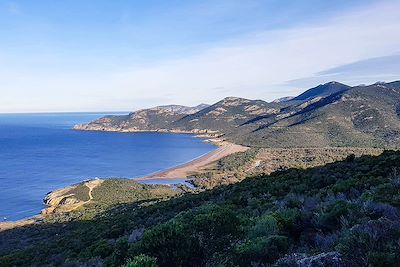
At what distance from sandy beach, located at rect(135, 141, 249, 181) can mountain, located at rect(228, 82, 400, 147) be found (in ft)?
38.7

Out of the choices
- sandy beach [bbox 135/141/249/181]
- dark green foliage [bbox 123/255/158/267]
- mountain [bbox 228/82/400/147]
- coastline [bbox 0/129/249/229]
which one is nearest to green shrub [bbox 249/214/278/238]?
dark green foliage [bbox 123/255/158/267]

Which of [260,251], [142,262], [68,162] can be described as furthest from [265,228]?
[68,162]

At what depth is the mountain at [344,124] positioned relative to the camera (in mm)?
129250

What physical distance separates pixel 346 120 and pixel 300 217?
150 metres

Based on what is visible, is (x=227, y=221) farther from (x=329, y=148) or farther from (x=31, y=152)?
(x=31, y=152)

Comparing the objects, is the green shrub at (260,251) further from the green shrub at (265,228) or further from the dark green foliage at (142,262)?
the dark green foliage at (142,262)

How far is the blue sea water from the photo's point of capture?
78.5m

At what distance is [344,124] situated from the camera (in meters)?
146

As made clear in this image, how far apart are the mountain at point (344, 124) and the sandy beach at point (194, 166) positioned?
38.7 ft

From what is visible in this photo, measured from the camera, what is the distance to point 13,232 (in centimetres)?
4669

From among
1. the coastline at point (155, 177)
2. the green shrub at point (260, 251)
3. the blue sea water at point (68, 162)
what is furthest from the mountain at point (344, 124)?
the green shrub at point (260, 251)

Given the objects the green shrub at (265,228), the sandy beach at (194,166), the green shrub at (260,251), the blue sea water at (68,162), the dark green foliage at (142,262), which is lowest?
the sandy beach at (194,166)

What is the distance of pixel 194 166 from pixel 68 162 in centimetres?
4194

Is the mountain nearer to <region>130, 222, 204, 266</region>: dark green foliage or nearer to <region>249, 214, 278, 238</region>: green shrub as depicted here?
<region>249, 214, 278, 238</region>: green shrub
